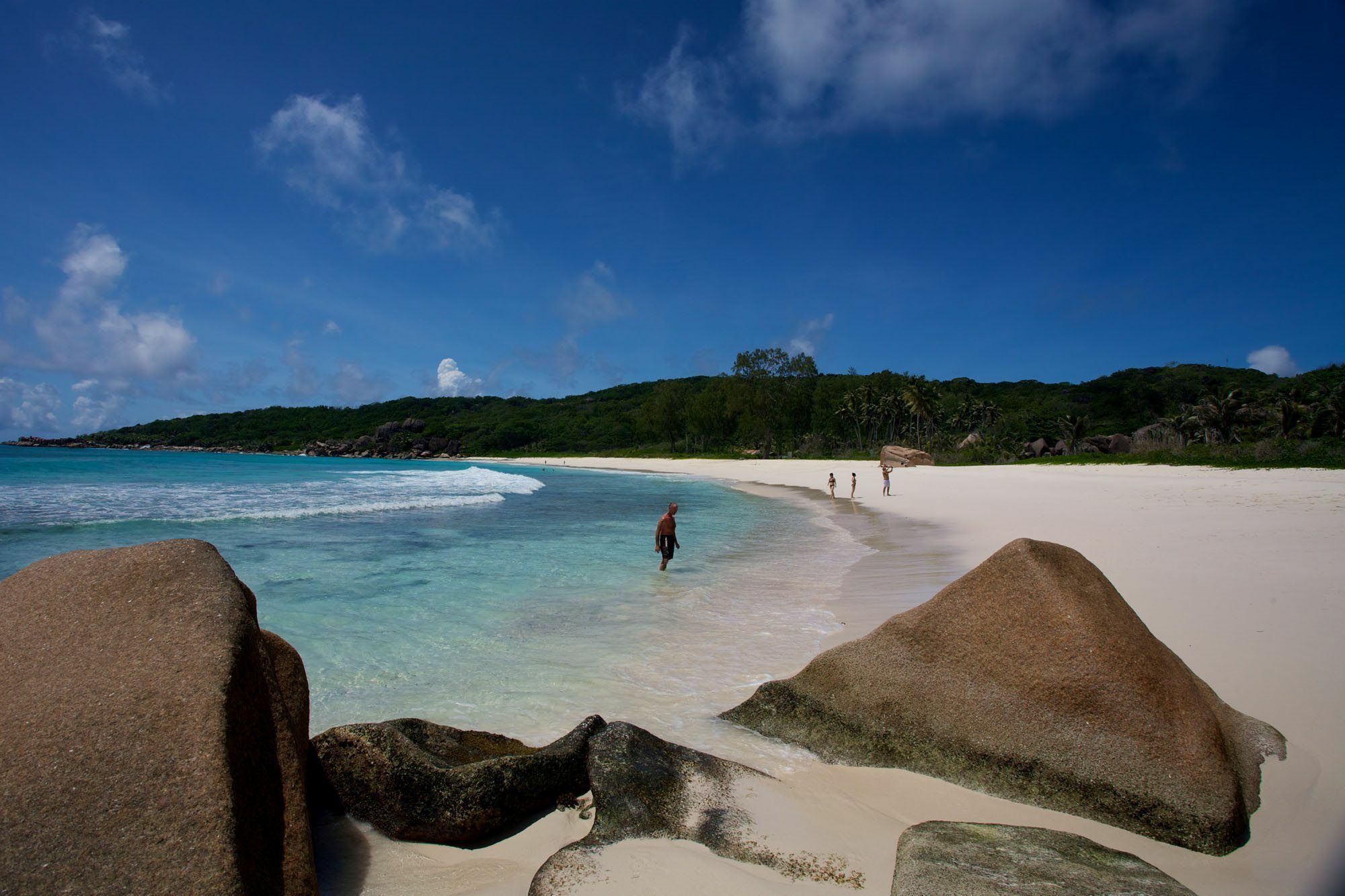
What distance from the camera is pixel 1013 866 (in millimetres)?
2889

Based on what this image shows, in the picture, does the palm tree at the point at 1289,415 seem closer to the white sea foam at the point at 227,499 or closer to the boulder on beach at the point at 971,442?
the boulder on beach at the point at 971,442

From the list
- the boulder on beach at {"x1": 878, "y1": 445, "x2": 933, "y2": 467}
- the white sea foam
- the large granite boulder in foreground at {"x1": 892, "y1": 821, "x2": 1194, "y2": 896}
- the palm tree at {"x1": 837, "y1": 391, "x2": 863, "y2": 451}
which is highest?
the palm tree at {"x1": 837, "y1": 391, "x2": 863, "y2": 451}

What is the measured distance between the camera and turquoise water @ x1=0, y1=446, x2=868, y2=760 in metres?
6.23

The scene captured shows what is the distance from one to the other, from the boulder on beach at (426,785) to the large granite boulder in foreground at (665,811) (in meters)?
0.43

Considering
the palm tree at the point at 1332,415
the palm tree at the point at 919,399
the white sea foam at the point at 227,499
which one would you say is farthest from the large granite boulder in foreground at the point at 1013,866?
the palm tree at the point at 919,399

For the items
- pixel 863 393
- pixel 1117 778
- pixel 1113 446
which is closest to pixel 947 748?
pixel 1117 778

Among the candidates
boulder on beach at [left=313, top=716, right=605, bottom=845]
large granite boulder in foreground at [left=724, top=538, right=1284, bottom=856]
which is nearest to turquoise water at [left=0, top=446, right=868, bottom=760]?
large granite boulder in foreground at [left=724, top=538, right=1284, bottom=856]

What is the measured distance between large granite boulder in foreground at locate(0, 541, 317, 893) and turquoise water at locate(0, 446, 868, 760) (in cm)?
275

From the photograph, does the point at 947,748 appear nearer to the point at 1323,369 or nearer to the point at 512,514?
the point at 512,514

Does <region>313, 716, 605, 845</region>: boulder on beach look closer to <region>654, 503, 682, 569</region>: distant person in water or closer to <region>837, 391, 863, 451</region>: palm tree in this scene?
<region>654, 503, 682, 569</region>: distant person in water

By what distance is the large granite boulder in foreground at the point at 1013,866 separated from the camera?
271 cm

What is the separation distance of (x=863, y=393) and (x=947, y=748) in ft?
292

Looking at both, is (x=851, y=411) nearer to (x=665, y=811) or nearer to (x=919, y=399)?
(x=919, y=399)

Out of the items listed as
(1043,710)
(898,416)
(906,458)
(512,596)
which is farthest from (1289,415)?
(1043,710)
